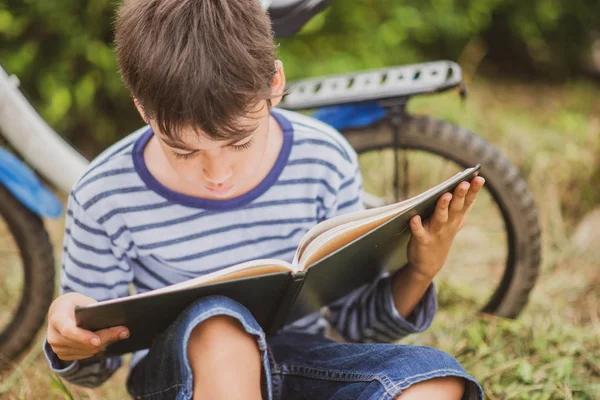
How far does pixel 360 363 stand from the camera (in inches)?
40.5

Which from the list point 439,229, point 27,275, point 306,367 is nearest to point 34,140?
point 27,275

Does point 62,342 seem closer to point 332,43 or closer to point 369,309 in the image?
point 369,309

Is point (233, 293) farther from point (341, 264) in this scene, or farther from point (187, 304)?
point (341, 264)

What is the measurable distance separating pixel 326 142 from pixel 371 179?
3.99 ft

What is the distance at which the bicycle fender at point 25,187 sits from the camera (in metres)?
1.36

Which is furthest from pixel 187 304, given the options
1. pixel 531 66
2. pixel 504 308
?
pixel 531 66

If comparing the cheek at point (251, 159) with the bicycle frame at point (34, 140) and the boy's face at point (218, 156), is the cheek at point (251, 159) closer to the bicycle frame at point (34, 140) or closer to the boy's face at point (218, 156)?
the boy's face at point (218, 156)

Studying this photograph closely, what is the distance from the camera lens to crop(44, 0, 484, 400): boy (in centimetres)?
84

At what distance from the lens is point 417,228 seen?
3.27 feet

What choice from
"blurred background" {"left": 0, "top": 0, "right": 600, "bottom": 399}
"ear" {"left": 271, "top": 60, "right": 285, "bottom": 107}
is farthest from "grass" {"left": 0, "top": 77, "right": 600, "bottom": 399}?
"ear" {"left": 271, "top": 60, "right": 285, "bottom": 107}

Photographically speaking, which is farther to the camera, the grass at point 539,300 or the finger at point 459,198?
the grass at point 539,300

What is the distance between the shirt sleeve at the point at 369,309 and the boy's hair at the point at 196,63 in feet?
1.08

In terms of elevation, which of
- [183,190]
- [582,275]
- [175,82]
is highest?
[175,82]

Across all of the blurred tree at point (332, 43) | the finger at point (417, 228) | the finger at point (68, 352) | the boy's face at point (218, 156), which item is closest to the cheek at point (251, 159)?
the boy's face at point (218, 156)
